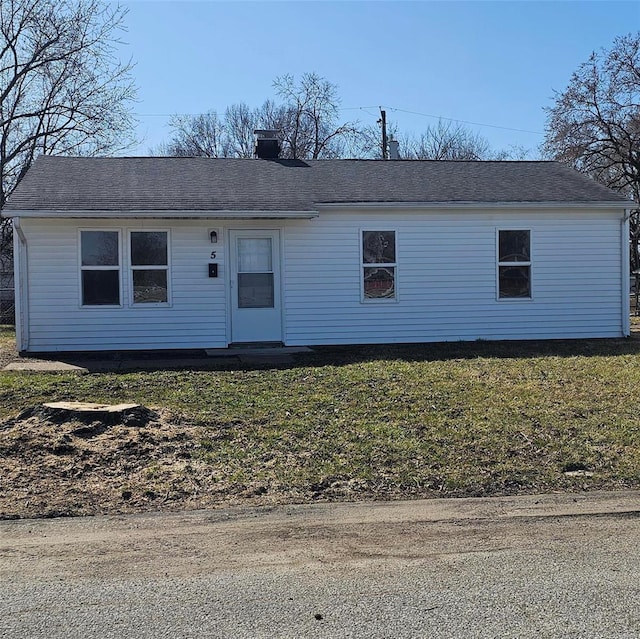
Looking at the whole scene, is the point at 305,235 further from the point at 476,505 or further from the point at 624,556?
the point at 624,556

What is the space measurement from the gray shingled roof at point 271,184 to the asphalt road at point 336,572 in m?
8.77

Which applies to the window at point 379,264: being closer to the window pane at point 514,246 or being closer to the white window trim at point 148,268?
the window pane at point 514,246

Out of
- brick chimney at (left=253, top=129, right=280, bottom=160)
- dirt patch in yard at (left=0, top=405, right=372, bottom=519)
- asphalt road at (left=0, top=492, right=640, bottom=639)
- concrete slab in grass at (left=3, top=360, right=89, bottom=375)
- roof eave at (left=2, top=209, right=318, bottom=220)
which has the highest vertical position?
brick chimney at (left=253, top=129, right=280, bottom=160)

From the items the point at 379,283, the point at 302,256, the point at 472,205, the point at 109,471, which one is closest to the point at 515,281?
the point at 472,205

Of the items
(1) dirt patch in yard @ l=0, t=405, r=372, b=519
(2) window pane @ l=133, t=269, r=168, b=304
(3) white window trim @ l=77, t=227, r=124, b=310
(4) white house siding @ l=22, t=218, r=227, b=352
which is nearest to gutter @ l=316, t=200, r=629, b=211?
(4) white house siding @ l=22, t=218, r=227, b=352

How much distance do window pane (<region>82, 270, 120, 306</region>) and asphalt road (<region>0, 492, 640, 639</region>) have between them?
28.5ft

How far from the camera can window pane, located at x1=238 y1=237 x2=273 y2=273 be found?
45.1 feet

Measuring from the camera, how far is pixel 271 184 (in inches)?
578

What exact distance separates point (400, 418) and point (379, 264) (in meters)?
6.86

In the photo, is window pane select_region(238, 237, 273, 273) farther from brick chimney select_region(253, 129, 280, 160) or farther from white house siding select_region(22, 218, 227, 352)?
brick chimney select_region(253, 129, 280, 160)

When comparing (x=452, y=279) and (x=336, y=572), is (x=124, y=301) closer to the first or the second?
(x=452, y=279)

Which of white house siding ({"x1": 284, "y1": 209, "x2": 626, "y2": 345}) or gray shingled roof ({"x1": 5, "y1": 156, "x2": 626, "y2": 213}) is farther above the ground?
gray shingled roof ({"x1": 5, "y1": 156, "x2": 626, "y2": 213})

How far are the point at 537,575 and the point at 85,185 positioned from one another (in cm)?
1190

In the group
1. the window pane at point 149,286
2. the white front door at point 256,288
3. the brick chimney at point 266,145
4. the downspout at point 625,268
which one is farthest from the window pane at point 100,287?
the downspout at point 625,268
